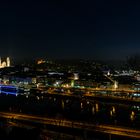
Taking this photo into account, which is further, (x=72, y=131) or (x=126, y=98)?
(x=126, y=98)

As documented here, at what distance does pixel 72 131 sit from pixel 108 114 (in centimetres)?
497

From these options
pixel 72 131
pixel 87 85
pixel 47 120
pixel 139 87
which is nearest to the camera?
pixel 72 131

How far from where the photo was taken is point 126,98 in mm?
22406

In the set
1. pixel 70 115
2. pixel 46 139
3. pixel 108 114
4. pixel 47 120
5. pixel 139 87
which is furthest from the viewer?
pixel 139 87

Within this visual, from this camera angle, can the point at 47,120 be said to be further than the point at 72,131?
Yes

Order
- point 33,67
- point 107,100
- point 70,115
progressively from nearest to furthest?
point 70,115
point 107,100
point 33,67

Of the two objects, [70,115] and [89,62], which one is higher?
[89,62]

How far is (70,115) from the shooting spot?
48.8 feet

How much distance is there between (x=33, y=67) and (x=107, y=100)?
22916mm

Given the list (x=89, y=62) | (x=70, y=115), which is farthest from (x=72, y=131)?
(x=89, y=62)

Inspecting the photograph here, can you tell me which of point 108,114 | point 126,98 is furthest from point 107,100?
point 108,114

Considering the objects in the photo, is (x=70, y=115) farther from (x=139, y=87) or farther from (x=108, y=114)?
(x=139, y=87)

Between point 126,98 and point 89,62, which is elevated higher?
point 89,62

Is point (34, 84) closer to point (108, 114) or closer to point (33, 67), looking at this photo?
point (33, 67)
